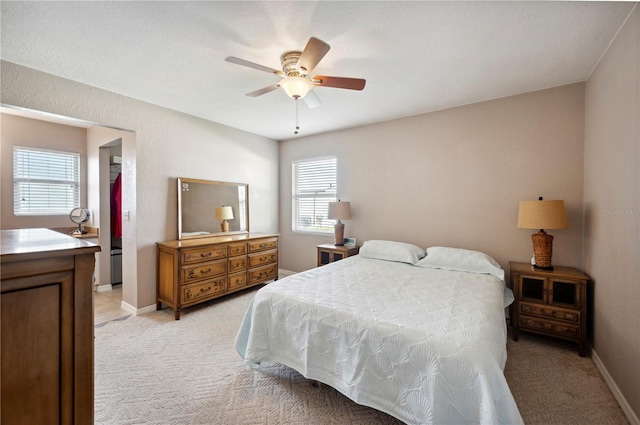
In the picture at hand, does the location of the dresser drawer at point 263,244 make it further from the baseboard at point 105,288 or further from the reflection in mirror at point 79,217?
the reflection in mirror at point 79,217

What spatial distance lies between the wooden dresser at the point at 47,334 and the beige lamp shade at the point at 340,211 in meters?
3.17

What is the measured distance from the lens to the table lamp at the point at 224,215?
13.8 ft

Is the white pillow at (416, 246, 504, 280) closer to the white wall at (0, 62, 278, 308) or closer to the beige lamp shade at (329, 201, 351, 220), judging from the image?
the beige lamp shade at (329, 201, 351, 220)

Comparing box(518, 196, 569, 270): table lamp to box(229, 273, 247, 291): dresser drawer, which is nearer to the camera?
box(518, 196, 569, 270): table lamp

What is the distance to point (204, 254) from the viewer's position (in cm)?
342

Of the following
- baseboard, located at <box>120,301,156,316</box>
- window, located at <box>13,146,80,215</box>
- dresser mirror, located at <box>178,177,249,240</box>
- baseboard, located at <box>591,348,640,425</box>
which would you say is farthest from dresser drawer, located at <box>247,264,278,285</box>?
baseboard, located at <box>591,348,640,425</box>

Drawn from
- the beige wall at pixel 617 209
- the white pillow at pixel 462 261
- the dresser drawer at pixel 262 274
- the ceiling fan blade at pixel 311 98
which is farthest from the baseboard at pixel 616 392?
the dresser drawer at pixel 262 274

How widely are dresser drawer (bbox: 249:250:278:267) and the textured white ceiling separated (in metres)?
2.24

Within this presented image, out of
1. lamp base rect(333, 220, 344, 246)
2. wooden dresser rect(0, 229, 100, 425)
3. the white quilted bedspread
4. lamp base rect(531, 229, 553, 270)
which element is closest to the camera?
wooden dresser rect(0, 229, 100, 425)

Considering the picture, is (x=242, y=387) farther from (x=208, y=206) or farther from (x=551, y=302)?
(x=551, y=302)

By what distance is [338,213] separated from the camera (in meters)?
4.01

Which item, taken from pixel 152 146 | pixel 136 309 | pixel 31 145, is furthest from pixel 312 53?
pixel 31 145

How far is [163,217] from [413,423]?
137 inches

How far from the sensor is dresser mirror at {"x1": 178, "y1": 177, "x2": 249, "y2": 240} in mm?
3744
